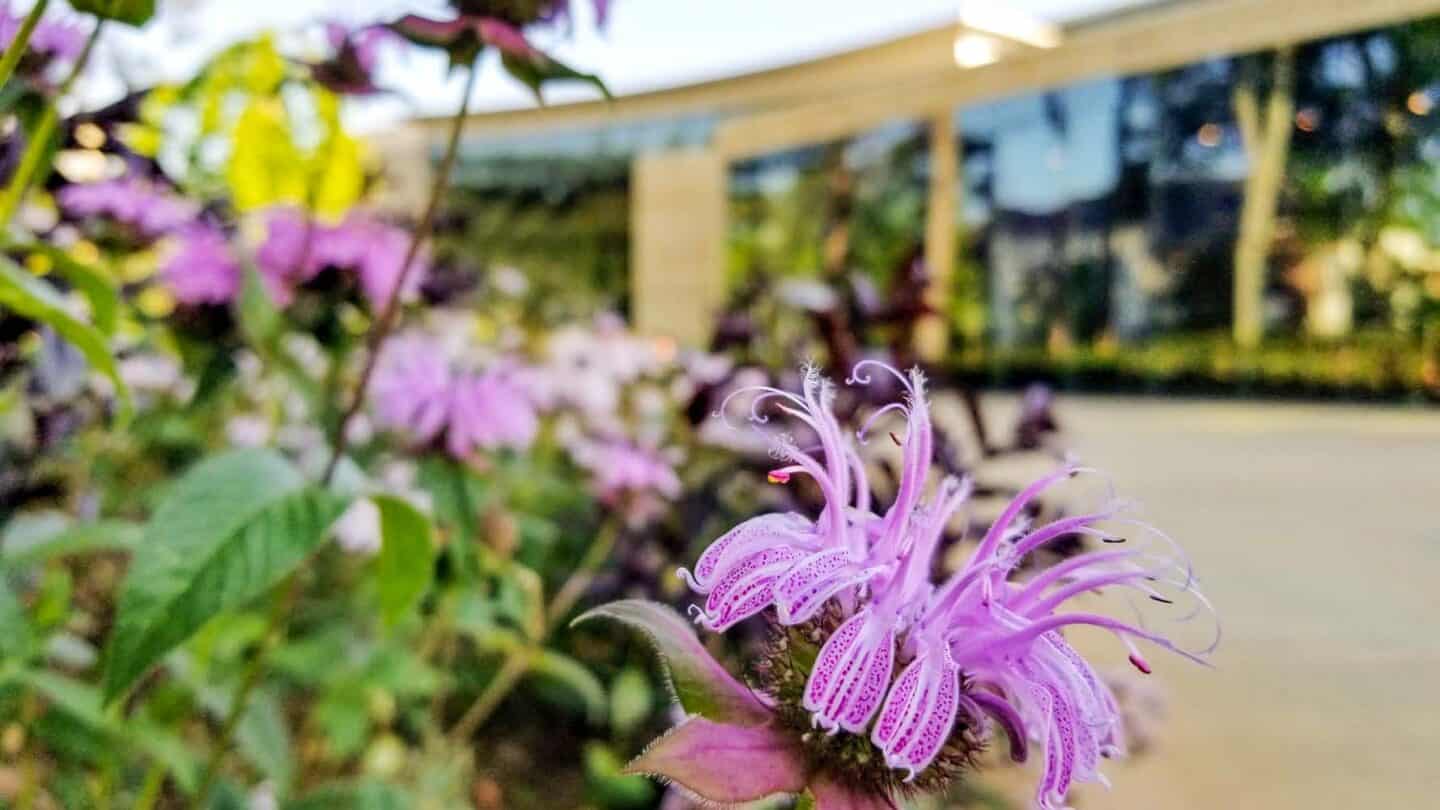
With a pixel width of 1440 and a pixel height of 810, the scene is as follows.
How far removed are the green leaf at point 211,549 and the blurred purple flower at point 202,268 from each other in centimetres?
38

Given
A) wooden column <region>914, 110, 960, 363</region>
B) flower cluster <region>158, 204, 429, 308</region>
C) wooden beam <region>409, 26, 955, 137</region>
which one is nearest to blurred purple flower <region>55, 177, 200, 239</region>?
flower cluster <region>158, 204, 429, 308</region>

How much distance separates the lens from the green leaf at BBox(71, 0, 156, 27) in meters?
0.48

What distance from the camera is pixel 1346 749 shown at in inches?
61.2

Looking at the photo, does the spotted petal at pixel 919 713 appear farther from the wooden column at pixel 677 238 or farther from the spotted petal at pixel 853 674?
the wooden column at pixel 677 238

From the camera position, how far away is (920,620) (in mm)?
333

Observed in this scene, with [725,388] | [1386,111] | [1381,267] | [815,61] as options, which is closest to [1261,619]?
[1381,267]

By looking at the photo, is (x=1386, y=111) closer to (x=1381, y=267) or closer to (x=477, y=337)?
(x=1381, y=267)

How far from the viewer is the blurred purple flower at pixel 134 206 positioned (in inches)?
33.8

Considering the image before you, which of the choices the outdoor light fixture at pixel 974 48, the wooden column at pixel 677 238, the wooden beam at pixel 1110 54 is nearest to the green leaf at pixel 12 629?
the wooden beam at pixel 1110 54

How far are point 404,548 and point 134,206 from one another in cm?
51

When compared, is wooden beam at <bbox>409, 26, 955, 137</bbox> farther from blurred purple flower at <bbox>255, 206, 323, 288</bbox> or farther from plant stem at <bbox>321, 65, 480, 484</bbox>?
plant stem at <bbox>321, 65, 480, 484</bbox>

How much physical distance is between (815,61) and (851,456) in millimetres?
12486

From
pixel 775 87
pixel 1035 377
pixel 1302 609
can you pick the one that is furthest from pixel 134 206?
pixel 775 87

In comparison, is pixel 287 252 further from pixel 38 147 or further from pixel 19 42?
pixel 19 42
